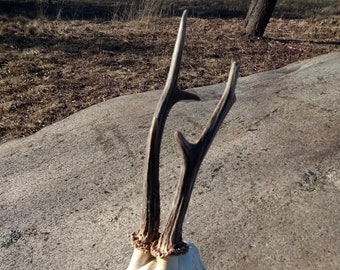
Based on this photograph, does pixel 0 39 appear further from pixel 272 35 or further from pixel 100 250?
pixel 100 250

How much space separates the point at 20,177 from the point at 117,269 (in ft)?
6.41

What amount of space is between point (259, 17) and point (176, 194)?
9263mm

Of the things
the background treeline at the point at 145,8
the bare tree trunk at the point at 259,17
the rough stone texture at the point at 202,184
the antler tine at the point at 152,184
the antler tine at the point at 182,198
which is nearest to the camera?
the antler tine at the point at 182,198

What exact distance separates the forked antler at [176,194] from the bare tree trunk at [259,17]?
8.88m

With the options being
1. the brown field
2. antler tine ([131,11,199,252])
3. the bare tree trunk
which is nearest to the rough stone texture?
the brown field

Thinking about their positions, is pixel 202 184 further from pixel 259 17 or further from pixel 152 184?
pixel 259 17

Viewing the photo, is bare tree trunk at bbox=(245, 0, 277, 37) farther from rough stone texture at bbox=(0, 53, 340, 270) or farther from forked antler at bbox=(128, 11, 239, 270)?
forked antler at bbox=(128, 11, 239, 270)

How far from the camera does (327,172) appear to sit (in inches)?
224

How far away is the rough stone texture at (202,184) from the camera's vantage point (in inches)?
190

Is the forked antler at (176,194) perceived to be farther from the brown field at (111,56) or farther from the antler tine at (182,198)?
the brown field at (111,56)

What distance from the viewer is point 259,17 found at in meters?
11.3

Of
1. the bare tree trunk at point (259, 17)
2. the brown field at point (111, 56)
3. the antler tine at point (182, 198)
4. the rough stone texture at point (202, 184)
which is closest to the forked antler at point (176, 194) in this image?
the antler tine at point (182, 198)

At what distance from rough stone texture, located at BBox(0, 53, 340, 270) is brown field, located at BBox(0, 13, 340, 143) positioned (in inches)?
29.8

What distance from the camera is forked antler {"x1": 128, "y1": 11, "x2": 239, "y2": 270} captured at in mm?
2482
